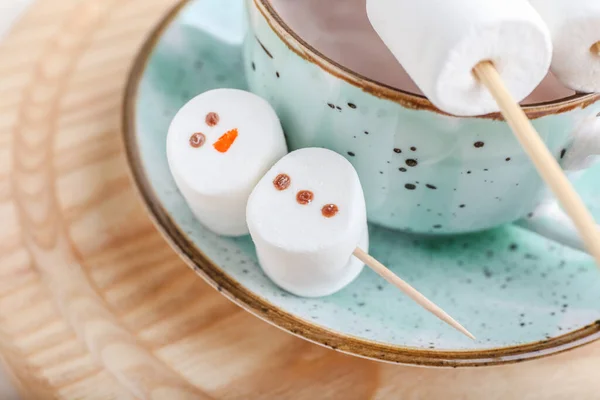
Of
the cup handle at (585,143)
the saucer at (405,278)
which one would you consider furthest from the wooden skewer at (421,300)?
the cup handle at (585,143)

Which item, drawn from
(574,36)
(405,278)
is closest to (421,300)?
(405,278)

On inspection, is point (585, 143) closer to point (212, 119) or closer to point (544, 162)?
point (544, 162)

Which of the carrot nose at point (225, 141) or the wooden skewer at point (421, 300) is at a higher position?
the wooden skewer at point (421, 300)

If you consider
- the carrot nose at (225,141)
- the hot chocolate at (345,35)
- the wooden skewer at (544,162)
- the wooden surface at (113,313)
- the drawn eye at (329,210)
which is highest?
the hot chocolate at (345,35)

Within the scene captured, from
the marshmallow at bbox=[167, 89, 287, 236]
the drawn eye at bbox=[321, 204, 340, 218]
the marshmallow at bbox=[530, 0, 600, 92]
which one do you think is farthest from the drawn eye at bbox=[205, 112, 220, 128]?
the marshmallow at bbox=[530, 0, 600, 92]

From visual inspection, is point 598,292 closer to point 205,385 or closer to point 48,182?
point 205,385

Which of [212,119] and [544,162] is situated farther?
[212,119]

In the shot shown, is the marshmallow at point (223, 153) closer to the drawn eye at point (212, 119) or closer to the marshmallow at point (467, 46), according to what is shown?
the drawn eye at point (212, 119)
